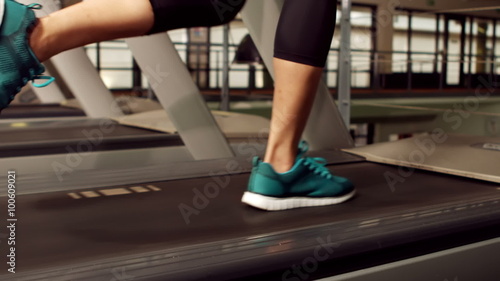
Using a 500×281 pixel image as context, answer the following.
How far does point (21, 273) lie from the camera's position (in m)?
0.76

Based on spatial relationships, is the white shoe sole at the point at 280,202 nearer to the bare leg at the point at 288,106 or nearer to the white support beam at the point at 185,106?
the bare leg at the point at 288,106

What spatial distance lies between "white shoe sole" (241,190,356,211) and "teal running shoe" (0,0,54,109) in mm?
494

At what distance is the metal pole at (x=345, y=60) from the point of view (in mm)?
2510

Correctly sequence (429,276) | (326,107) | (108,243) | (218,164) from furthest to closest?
(326,107), (218,164), (429,276), (108,243)

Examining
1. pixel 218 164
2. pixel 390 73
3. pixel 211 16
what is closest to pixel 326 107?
pixel 218 164

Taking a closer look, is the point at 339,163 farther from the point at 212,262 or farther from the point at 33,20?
the point at 33,20

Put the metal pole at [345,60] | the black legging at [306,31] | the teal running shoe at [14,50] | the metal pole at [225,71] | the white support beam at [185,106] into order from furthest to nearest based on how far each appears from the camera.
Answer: the metal pole at [225,71]
the metal pole at [345,60]
the white support beam at [185,106]
the black legging at [306,31]
the teal running shoe at [14,50]

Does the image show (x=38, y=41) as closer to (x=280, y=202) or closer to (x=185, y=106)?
(x=280, y=202)

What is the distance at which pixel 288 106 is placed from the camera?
107cm

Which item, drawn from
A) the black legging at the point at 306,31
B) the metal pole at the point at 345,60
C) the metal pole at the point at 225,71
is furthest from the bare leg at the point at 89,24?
the metal pole at the point at 225,71

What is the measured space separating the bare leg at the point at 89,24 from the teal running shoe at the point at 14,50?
0.06 ft

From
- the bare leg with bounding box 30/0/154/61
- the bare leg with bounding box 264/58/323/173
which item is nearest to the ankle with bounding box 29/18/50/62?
the bare leg with bounding box 30/0/154/61

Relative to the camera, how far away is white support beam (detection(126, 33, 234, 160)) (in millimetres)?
2184

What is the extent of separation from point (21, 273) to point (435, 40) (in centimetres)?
1126
